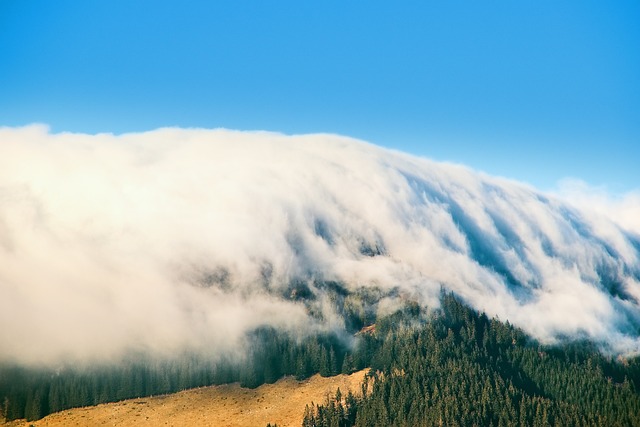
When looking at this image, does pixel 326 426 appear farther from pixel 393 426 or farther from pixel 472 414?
pixel 472 414

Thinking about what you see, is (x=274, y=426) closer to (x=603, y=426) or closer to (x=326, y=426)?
(x=326, y=426)

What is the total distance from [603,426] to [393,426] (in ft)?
285

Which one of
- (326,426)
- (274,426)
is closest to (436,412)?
(326,426)

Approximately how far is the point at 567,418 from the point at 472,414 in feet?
135

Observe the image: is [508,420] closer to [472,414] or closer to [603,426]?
[472,414]

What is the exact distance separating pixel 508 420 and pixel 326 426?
238 feet

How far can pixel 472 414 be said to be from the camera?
192625 mm

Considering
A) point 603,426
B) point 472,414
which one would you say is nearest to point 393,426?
point 472,414

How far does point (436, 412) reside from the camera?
193 meters

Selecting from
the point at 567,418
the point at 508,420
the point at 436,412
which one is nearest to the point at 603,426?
the point at 567,418

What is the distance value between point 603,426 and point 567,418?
48.5 feet

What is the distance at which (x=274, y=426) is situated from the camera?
198250mm

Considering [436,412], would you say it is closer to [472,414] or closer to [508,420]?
[472,414]

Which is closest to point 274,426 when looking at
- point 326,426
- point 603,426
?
point 326,426
